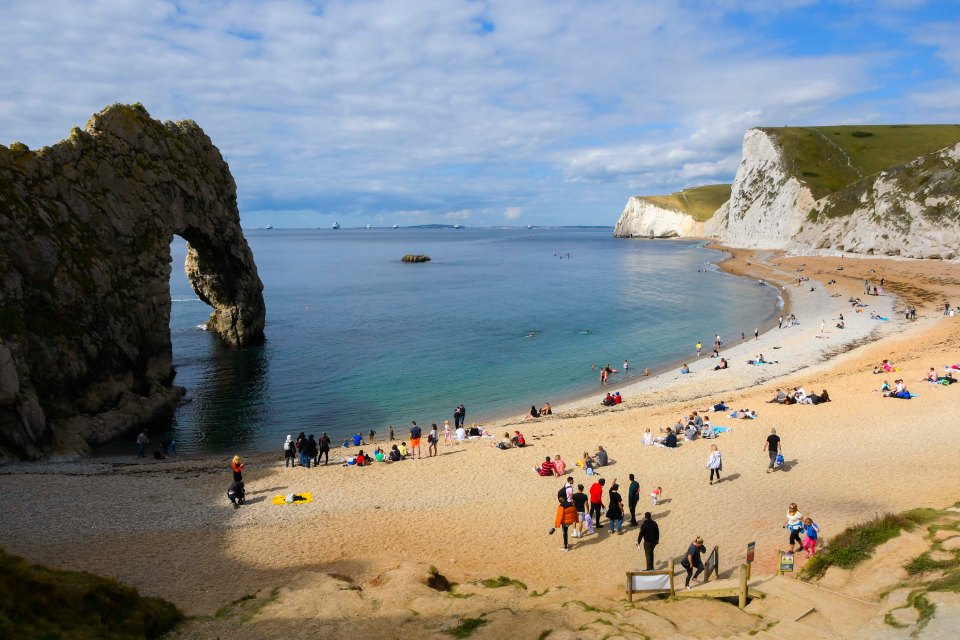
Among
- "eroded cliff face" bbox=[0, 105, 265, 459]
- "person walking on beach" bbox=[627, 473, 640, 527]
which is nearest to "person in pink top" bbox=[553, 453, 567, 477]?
"person walking on beach" bbox=[627, 473, 640, 527]

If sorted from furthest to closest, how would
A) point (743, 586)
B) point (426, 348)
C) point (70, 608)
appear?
point (426, 348) < point (743, 586) < point (70, 608)

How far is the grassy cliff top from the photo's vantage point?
13488cm

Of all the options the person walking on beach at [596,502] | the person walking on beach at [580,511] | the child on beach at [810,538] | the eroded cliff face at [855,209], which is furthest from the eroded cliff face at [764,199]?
the person walking on beach at [580,511]

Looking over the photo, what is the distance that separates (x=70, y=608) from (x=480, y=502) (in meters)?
→ 12.8

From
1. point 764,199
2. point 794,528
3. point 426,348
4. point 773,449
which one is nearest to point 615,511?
point 794,528

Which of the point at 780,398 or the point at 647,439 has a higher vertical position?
the point at 780,398

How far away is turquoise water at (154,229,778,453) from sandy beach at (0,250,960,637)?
689 cm

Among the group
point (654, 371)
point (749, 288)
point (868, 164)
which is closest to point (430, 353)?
point (654, 371)

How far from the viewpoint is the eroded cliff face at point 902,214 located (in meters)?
88.9

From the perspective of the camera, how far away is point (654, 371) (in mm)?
44938

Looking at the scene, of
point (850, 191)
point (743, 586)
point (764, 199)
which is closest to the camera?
point (743, 586)

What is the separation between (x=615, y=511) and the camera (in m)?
17.5

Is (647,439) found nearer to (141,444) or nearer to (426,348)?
(141,444)

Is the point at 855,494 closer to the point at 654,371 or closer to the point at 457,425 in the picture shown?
the point at 457,425
